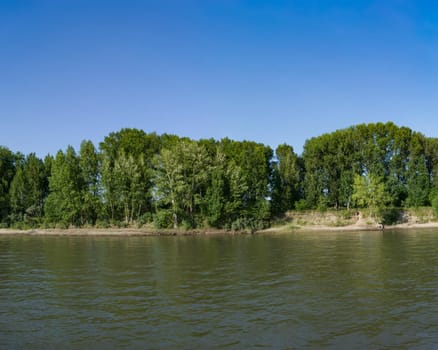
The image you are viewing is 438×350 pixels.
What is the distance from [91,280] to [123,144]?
2601 inches

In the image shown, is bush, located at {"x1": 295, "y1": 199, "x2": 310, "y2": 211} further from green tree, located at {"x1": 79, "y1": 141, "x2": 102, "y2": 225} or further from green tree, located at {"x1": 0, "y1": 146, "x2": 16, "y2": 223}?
green tree, located at {"x1": 0, "y1": 146, "x2": 16, "y2": 223}

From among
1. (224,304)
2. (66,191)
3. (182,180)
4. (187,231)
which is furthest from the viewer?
(66,191)

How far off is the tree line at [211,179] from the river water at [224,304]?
148ft

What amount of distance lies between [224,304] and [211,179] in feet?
200

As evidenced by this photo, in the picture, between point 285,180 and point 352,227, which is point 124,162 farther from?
point 352,227

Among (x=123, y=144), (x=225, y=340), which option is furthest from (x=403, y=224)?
(x=225, y=340)

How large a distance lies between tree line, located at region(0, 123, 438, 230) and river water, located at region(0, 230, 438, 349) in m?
45.1

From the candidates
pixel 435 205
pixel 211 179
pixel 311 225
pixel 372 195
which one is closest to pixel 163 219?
pixel 211 179

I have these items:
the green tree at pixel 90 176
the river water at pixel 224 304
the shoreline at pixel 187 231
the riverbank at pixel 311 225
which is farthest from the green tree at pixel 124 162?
the river water at pixel 224 304

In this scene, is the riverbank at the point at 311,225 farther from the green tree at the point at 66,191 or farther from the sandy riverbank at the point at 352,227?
the green tree at the point at 66,191

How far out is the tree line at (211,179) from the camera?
77688 millimetres

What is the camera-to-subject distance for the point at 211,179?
79.1m

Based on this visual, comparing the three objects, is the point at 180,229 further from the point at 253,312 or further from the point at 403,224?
the point at 253,312

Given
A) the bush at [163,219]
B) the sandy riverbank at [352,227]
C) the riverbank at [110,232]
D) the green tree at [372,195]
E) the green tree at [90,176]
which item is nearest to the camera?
the riverbank at [110,232]
